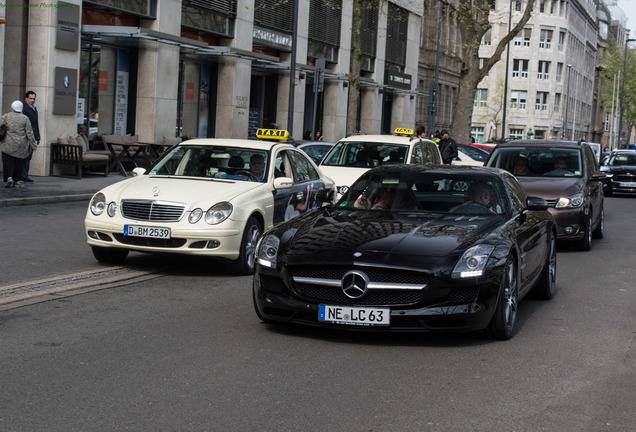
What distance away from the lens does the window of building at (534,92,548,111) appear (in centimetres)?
10290

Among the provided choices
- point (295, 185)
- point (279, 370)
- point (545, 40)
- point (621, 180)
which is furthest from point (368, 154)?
point (545, 40)

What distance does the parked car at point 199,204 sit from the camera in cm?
980

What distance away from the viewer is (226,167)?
446 inches

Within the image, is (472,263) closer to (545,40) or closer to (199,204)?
(199,204)

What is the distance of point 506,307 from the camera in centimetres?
706

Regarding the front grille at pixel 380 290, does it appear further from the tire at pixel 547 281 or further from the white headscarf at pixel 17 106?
the white headscarf at pixel 17 106

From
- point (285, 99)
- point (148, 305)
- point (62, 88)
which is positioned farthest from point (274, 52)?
point (148, 305)

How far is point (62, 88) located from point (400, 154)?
32.9 feet

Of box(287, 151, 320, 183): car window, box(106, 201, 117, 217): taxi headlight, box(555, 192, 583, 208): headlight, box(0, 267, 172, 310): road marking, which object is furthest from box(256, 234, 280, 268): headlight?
box(555, 192, 583, 208): headlight

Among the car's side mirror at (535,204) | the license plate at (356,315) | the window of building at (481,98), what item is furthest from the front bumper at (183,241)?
the window of building at (481,98)

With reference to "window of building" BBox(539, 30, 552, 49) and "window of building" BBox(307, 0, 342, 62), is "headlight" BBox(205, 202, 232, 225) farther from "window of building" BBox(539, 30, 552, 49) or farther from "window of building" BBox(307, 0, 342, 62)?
"window of building" BBox(539, 30, 552, 49)

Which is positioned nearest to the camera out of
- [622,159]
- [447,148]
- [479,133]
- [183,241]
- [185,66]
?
[183,241]

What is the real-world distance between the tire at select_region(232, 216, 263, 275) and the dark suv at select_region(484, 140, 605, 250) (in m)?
5.16

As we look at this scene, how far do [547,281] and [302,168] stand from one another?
420cm
